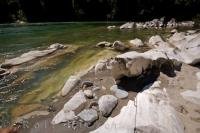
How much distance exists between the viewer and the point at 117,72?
14.2 meters

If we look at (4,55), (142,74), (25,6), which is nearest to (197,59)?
(142,74)

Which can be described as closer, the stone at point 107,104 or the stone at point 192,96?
the stone at point 107,104

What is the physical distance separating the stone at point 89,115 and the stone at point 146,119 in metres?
1.00

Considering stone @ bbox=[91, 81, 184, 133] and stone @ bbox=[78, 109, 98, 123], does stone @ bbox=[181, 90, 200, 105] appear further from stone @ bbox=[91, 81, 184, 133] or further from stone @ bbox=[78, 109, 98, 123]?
stone @ bbox=[78, 109, 98, 123]

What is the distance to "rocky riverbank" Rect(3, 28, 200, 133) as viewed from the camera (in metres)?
10.7

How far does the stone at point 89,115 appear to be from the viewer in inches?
468

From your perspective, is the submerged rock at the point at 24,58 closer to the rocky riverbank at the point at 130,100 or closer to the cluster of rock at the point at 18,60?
the cluster of rock at the point at 18,60

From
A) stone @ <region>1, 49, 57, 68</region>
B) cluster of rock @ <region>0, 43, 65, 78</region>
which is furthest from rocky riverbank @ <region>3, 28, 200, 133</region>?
stone @ <region>1, 49, 57, 68</region>

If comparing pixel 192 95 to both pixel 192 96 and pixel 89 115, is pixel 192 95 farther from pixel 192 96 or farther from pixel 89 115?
pixel 89 115

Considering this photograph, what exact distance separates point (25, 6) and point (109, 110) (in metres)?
66.5

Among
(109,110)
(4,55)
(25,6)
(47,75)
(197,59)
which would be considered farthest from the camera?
(25,6)

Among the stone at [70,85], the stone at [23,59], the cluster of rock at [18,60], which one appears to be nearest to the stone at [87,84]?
the stone at [70,85]

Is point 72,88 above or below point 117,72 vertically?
below

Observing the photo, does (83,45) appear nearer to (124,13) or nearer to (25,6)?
(124,13)
